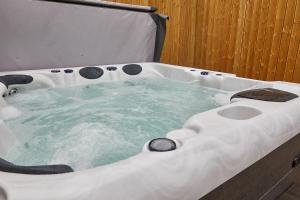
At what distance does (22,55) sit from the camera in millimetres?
1853

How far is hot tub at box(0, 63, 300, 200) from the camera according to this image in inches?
20.3

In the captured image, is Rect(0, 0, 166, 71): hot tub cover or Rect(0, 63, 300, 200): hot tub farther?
Rect(0, 0, 166, 71): hot tub cover

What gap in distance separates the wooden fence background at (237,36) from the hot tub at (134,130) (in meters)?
1.24

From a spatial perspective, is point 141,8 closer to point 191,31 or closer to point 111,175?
point 191,31

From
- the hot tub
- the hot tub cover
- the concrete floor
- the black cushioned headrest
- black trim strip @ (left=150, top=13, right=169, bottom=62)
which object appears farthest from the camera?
black trim strip @ (left=150, top=13, right=169, bottom=62)

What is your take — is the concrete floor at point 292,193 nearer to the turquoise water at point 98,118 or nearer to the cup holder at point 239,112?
the cup holder at point 239,112

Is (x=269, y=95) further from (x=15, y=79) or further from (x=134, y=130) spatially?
(x=15, y=79)

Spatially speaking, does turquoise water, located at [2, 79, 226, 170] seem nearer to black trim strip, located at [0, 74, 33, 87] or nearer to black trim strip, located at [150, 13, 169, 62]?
black trim strip, located at [0, 74, 33, 87]

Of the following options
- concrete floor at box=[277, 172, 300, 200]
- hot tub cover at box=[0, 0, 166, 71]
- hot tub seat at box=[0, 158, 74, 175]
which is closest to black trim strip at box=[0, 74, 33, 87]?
hot tub cover at box=[0, 0, 166, 71]

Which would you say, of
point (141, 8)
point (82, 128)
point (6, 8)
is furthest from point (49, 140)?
point (141, 8)

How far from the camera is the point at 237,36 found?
3080mm

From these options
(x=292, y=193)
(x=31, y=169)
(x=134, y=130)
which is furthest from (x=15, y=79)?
(x=292, y=193)

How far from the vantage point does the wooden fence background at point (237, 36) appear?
2.65m

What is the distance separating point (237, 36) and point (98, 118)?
2.29 m
